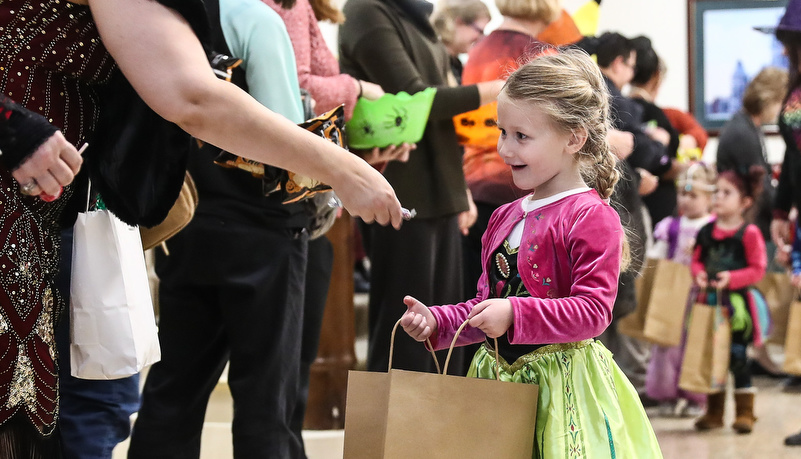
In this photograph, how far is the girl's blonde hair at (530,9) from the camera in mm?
2902

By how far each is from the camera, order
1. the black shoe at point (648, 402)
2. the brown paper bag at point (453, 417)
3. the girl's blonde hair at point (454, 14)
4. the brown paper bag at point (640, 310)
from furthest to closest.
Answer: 1. the black shoe at point (648, 402)
2. the brown paper bag at point (640, 310)
3. the girl's blonde hair at point (454, 14)
4. the brown paper bag at point (453, 417)

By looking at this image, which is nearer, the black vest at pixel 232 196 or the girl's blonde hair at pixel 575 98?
the girl's blonde hair at pixel 575 98

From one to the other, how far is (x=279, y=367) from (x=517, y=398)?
883 millimetres

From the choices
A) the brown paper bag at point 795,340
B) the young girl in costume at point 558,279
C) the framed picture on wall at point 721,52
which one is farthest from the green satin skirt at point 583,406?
the framed picture on wall at point 721,52

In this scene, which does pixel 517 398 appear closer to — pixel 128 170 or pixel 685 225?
pixel 128 170

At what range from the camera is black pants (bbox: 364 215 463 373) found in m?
2.84

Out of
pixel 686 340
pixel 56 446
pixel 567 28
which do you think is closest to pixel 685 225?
pixel 686 340

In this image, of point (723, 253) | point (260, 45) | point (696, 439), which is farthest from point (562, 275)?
point (723, 253)

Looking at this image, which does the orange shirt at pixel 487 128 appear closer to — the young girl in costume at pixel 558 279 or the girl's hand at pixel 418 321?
the young girl in costume at pixel 558 279

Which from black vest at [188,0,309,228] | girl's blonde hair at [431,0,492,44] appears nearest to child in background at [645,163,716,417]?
girl's blonde hair at [431,0,492,44]

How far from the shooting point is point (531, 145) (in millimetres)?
1616

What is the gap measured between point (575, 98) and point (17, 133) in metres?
0.94

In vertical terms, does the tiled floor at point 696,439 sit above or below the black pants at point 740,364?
below

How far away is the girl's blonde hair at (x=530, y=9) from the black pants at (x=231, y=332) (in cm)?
118
